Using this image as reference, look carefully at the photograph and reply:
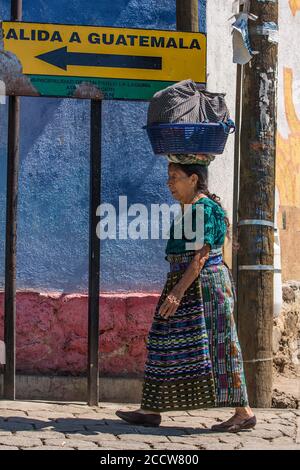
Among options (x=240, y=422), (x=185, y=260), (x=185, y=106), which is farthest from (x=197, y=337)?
(x=185, y=106)

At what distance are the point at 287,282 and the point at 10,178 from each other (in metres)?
3.20

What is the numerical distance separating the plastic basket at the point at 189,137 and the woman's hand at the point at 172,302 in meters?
0.85

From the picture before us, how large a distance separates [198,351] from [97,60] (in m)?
2.07

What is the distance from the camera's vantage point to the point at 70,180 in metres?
7.53

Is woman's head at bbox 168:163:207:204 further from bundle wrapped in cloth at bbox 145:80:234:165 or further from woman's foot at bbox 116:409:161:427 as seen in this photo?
woman's foot at bbox 116:409:161:427

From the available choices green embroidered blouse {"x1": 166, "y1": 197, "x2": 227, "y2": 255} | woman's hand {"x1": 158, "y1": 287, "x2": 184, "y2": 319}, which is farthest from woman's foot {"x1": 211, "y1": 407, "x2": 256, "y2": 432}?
green embroidered blouse {"x1": 166, "y1": 197, "x2": 227, "y2": 255}

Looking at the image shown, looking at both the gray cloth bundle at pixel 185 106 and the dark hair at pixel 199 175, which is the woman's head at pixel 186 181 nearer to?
the dark hair at pixel 199 175

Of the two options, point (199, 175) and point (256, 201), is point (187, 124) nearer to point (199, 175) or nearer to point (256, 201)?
point (199, 175)

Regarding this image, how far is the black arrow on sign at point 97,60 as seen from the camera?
6.89 metres

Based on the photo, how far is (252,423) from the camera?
6266mm

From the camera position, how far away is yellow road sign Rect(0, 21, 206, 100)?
22.5 feet

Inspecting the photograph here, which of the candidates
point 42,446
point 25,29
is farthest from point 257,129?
point 42,446

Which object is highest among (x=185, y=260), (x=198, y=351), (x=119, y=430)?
(x=185, y=260)

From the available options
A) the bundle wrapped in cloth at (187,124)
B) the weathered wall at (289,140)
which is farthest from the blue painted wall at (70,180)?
the weathered wall at (289,140)
